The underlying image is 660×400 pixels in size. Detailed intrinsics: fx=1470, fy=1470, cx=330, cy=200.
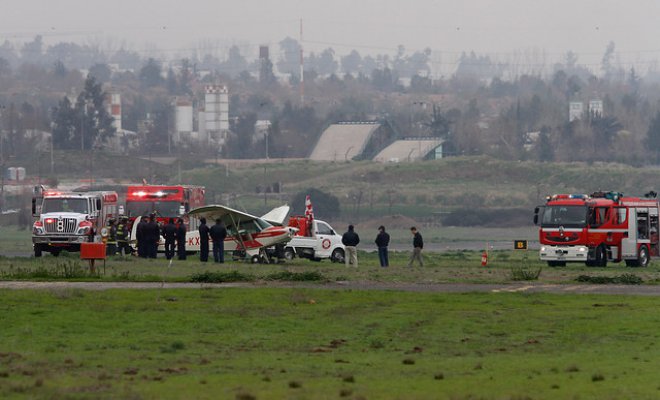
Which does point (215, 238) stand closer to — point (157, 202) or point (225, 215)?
point (225, 215)

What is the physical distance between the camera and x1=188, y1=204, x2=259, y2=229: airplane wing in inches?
2135

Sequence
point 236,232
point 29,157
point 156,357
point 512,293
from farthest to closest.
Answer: point 29,157 < point 236,232 < point 512,293 < point 156,357

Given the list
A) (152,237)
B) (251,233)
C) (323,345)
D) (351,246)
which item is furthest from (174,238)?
(323,345)

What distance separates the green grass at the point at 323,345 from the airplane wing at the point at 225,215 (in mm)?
17074

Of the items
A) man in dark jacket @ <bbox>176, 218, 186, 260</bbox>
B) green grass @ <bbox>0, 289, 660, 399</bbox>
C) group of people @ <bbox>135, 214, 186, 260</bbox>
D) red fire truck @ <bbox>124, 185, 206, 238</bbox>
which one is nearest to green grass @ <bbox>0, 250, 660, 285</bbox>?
man in dark jacket @ <bbox>176, 218, 186, 260</bbox>

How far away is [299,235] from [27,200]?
80869 mm

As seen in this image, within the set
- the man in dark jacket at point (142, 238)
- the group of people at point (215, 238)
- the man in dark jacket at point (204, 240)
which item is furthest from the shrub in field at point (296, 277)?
the man in dark jacket at point (142, 238)

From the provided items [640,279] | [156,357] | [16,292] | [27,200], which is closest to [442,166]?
[27,200]

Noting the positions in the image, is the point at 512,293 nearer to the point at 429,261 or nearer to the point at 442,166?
the point at 429,261

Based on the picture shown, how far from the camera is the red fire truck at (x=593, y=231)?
185ft

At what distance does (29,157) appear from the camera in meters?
188

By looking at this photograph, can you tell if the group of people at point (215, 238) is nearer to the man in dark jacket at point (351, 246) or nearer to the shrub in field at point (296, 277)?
the man in dark jacket at point (351, 246)

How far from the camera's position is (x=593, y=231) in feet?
186

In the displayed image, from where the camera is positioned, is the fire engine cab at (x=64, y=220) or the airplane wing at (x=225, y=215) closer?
Result: the airplane wing at (x=225, y=215)
